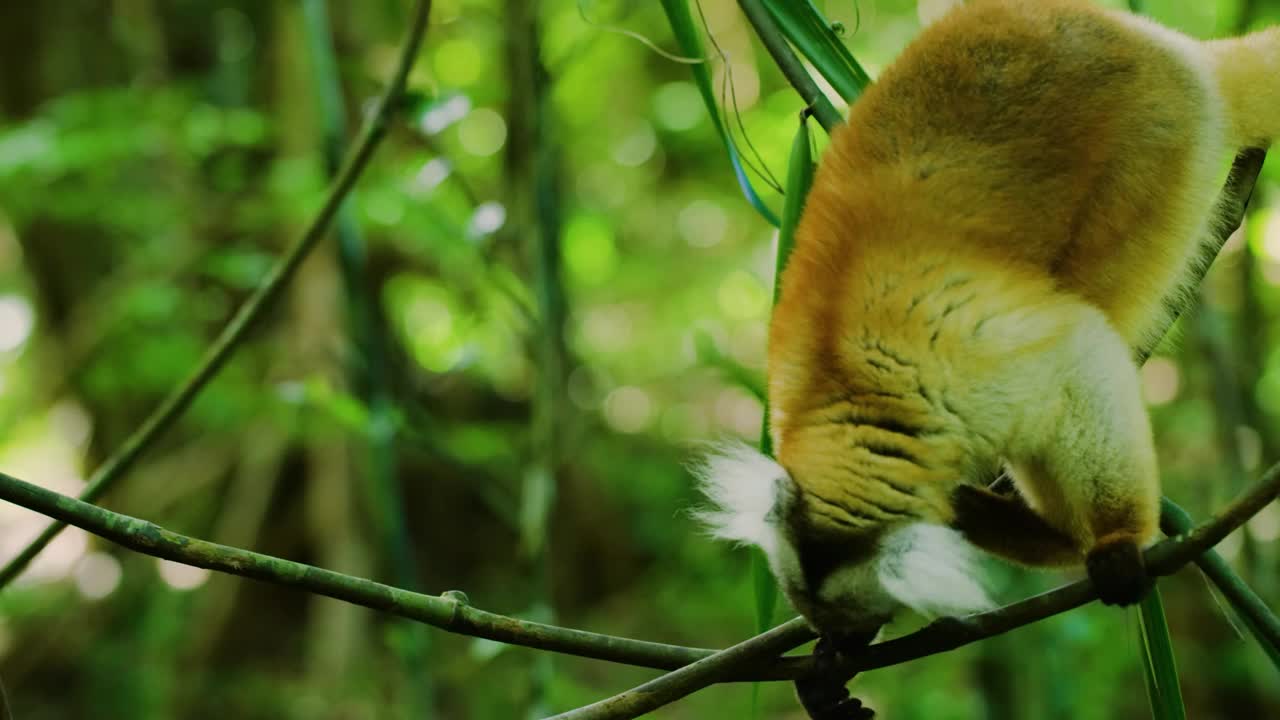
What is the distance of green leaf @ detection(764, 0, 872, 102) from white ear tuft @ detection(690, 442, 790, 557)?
0.83 metres

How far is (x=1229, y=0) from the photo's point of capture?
7.24 metres

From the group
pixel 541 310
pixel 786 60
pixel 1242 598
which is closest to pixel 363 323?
pixel 541 310

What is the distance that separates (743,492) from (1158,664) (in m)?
0.88

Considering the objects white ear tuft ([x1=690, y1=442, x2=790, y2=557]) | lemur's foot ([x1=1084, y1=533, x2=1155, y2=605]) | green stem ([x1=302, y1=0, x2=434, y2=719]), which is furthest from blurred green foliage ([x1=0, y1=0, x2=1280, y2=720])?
lemur's foot ([x1=1084, y1=533, x2=1155, y2=605])

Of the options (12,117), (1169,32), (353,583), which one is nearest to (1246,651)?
(1169,32)

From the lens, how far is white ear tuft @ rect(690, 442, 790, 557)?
2305mm

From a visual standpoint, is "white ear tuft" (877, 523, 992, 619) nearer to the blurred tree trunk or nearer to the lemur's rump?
the lemur's rump

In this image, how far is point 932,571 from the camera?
2143mm

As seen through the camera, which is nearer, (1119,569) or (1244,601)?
(1244,601)

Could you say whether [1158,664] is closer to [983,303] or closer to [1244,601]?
[1244,601]

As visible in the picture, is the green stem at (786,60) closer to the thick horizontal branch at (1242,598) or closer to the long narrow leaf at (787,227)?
the long narrow leaf at (787,227)

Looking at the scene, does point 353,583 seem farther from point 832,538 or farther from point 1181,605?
point 1181,605

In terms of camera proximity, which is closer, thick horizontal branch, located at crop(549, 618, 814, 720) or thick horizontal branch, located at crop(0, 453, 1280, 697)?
thick horizontal branch, located at crop(0, 453, 1280, 697)

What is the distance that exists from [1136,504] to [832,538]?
2.15 ft
